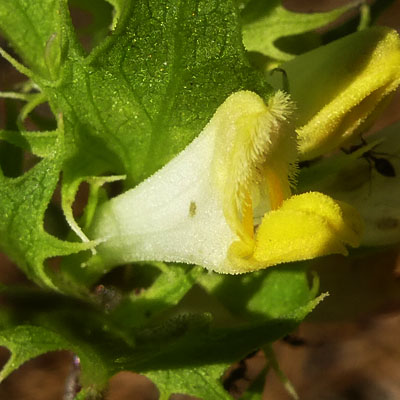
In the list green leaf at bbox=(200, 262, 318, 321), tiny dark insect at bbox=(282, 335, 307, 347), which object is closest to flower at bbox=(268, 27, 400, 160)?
green leaf at bbox=(200, 262, 318, 321)

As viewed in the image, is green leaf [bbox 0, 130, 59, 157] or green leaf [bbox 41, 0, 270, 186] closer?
green leaf [bbox 41, 0, 270, 186]

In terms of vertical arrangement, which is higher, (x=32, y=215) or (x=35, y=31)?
(x=35, y=31)

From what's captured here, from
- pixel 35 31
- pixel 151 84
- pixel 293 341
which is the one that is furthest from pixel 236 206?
pixel 293 341

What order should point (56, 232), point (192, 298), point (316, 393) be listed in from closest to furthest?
point (56, 232), point (192, 298), point (316, 393)

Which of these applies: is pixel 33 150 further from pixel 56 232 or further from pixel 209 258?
pixel 209 258

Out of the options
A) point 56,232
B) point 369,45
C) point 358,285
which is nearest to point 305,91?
point 369,45

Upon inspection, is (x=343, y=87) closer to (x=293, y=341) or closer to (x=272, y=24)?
(x=272, y=24)

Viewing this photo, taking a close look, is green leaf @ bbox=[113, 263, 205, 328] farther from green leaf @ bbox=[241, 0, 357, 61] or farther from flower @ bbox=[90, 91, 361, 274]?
green leaf @ bbox=[241, 0, 357, 61]
